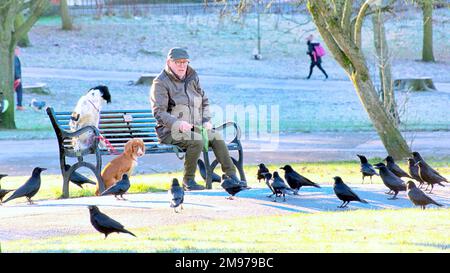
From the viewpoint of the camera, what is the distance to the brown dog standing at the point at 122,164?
11836 mm

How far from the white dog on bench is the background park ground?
0.61 meters

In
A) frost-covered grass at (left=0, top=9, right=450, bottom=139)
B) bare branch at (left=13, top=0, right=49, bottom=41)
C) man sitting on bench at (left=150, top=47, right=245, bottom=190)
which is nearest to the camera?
man sitting on bench at (left=150, top=47, right=245, bottom=190)

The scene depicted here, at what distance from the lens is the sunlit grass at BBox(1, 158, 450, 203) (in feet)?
41.4

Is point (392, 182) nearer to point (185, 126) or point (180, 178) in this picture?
point (185, 126)

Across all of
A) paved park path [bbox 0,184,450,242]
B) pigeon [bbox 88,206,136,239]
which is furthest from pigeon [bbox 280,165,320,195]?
pigeon [bbox 88,206,136,239]

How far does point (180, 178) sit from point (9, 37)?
36.6 ft

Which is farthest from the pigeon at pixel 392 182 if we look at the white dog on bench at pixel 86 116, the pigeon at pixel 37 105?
the pigeon at pixel 37 105

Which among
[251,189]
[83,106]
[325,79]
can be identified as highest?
[83,106]

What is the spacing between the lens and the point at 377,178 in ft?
44.8

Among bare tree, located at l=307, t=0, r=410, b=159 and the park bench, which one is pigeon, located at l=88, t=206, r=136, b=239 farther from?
bare tree, located at l=307, t=0, r=410, b=159

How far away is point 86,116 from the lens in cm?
1284
